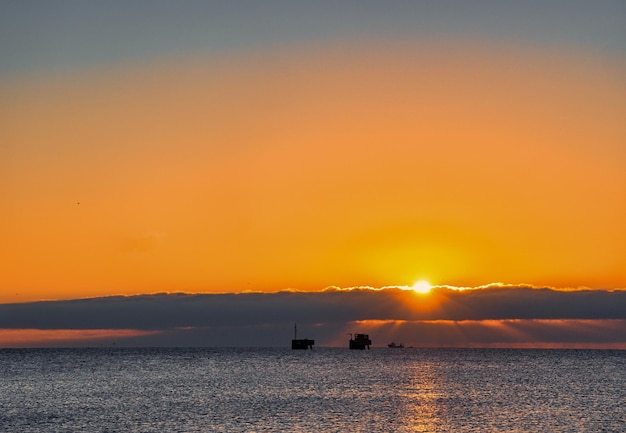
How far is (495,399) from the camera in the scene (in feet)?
440

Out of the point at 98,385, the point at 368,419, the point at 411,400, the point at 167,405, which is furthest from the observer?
the point at 98,385

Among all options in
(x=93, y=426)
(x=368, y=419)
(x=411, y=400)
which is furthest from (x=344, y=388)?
(x=93, y=426)

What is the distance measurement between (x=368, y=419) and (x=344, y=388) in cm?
5348

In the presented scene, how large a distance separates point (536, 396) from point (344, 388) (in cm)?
3317

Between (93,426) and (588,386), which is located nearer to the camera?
(93,426)

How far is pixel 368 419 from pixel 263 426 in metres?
14.3

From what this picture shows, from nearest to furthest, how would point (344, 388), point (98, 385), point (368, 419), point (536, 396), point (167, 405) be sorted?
point (368, 419), point (167, 405), point (536, 396), point (344, 388), point (98, 385)

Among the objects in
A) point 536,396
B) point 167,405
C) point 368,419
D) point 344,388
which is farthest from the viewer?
point 344,388

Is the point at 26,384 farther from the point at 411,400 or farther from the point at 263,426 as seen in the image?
the point at 263,426

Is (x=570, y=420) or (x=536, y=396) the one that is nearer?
(x=570, y=420)

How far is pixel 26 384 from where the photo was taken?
171 meters

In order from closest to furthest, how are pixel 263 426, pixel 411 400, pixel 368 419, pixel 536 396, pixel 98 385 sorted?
pixel 263 426
pixel 368 419
pixel 411 400
pixel 536 396
pixel 98 385

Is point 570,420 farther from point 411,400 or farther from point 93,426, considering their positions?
point 93,426

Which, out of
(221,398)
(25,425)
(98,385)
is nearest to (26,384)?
(98,385)
